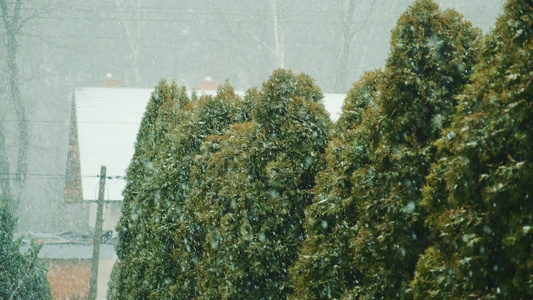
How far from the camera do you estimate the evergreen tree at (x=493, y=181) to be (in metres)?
4.02

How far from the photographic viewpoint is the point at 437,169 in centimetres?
469

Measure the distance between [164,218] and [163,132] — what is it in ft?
8.20

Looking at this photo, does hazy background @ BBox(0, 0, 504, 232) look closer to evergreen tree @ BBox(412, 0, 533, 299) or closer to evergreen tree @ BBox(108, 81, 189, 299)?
evergreen tree @ BBox(108, 81, 189, 299)

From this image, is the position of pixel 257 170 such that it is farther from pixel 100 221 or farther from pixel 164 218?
pixel 100 221

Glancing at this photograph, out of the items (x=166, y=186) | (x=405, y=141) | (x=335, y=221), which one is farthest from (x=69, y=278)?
(x=405, y=141)

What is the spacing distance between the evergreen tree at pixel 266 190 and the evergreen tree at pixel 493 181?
121 inches

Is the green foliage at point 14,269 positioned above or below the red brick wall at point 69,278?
above

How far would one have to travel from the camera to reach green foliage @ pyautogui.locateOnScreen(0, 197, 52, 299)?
12.8m

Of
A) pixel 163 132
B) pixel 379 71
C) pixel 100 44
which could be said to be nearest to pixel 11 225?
pixel 163 132

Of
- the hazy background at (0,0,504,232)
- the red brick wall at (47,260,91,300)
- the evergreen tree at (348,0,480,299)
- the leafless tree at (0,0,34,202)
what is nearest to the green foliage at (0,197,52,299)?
the red brick wall at (47,260,91,300)

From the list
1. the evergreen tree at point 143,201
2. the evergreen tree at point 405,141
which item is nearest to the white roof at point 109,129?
the evergreen tree at point 143,201

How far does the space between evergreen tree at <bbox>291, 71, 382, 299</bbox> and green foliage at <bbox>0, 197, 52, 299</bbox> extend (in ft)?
26.7

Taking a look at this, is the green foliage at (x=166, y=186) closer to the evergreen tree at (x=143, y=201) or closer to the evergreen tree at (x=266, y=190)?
the evergreen tree at (x=143, y=201)

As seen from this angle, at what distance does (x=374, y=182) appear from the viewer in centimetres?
571
